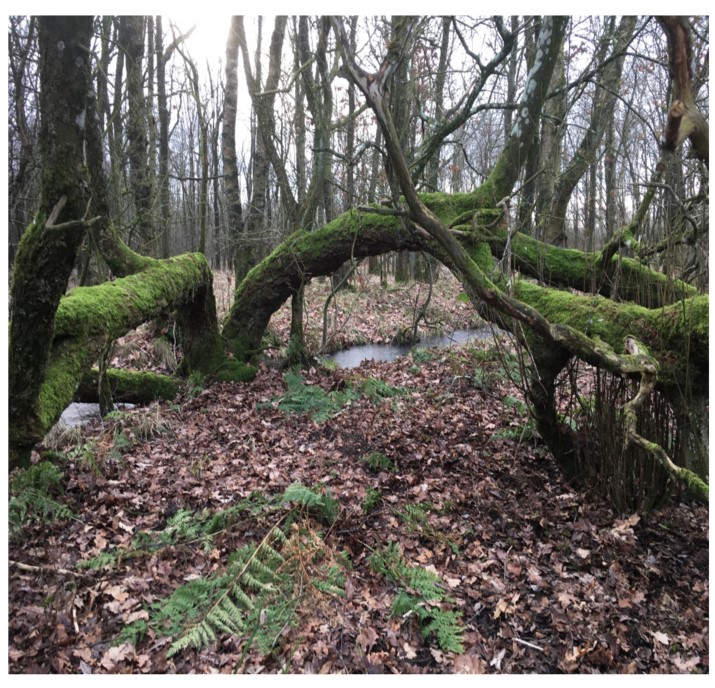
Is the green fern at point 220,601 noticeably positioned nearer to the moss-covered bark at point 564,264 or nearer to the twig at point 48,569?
the twig at point 48,569

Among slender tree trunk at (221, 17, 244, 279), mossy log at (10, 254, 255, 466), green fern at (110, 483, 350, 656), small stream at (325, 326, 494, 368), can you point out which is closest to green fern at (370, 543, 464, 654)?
green fern at (110, 483, 350, 656)

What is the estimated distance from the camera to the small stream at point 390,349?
11.0 meters

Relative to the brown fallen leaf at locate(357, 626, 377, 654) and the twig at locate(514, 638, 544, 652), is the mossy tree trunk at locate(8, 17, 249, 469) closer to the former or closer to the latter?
the brown fallen leaf at locate(357, 626, 377, 654)

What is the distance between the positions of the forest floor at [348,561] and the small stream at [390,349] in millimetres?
4874

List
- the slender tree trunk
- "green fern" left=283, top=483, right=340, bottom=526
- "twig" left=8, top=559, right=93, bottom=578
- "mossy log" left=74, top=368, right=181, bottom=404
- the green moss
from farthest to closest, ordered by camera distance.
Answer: the slender tree trunk
"mossy log" left=74, top=368, right=181, bottom=404
the green moss
"green fern" left=283, top=483, right=340, bottom=526
"twig" left=8, top=559, right=93, bottom=578

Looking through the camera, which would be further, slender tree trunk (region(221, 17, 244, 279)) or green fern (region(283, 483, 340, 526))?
slender tree trunk (region(221, 17, 244, 279))

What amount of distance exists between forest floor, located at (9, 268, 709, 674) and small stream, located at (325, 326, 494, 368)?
487cm

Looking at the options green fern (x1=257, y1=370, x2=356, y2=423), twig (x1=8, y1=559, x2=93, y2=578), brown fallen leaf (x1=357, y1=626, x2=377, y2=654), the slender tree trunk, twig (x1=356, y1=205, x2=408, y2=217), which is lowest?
brown fallen leaf (x1=357, y1=626, x2=377, y2=654)

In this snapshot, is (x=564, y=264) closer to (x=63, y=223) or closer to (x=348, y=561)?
(x=348, y=561)

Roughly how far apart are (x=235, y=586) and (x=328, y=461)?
6.91 ft

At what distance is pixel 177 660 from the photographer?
290cm

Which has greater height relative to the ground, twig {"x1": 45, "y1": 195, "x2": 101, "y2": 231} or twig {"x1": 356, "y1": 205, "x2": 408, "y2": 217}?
twig {"x1": 356, "y1": 205, "x2": 408, "y2": 217}

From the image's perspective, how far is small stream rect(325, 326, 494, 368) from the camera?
11.0 metres

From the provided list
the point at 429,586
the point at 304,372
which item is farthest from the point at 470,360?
the point at 429,586
